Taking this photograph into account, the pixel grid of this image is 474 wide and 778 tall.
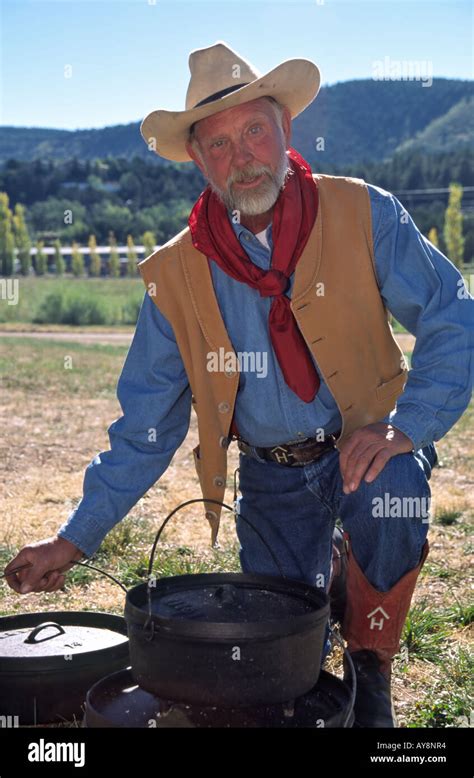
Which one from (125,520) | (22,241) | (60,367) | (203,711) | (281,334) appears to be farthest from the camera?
(22,241)

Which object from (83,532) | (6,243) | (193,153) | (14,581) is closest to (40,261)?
(6,243)

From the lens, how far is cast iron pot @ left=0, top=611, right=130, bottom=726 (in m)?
2.76

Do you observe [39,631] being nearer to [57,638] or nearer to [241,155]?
[57,638]

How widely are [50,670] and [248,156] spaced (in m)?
1.74

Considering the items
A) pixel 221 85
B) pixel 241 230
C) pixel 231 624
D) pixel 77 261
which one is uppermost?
pixel 77 261

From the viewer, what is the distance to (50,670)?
2.77 meters

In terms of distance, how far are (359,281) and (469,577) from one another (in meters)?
1.70

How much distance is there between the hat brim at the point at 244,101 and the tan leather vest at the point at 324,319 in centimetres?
35

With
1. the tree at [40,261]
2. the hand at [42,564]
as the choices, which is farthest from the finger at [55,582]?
the tree at [40,261]

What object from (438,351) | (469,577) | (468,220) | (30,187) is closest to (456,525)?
(469,577)

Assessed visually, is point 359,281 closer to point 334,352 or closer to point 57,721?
point 334,352

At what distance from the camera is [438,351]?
3.02m

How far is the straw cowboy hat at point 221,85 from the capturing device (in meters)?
3.26

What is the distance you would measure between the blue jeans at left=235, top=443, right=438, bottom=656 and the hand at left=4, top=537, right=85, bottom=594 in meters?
0.67
